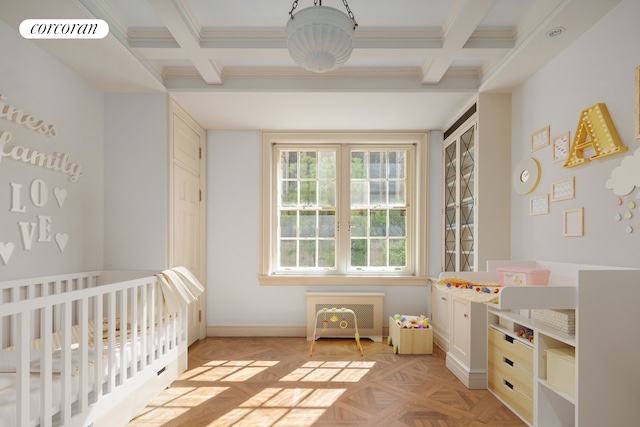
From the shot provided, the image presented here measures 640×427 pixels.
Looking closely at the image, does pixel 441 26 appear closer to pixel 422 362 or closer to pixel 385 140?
pixel 385 140

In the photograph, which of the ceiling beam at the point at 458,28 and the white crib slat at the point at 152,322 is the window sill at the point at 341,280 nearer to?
the white crib slat at the point at 152,322

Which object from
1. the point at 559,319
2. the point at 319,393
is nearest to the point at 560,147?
Result: the point at 559,319

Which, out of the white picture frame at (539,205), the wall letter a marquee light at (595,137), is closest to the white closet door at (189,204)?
the white picture frame at (539,205)

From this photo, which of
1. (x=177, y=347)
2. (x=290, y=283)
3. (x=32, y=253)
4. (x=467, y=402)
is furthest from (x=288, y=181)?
(x=467, y=402)

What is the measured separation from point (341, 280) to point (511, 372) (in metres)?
2.07

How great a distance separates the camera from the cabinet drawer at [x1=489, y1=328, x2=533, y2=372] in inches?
89.3

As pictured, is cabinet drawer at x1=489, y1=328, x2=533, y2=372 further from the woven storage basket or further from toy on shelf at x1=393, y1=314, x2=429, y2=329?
toy on shelf at x1=393, y1=314, x2=429, y2=329

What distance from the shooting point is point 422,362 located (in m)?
3.37

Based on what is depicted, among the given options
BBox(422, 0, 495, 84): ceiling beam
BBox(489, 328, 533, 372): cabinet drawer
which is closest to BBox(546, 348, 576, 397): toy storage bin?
BBox(489, 328, 533, 372): cabinet drawer

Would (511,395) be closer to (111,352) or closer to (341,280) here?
(341,280)

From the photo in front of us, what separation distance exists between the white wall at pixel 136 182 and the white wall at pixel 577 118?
2.91 m

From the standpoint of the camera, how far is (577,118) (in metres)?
2.25

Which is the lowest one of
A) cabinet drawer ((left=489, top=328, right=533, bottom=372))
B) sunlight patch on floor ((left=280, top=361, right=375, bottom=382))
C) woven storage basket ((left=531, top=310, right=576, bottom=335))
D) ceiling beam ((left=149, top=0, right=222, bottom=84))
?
sunlight patch on floor ((left=280, top=361, right=375, bottom=382))

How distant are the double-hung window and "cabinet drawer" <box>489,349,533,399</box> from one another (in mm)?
1727
